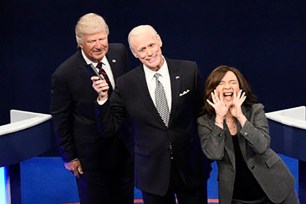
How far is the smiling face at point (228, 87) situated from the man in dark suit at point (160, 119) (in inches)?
6.6

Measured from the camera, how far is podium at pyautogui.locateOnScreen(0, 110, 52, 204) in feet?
12.4

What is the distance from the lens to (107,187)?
3951mm

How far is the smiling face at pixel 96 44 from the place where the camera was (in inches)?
139

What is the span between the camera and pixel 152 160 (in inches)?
128

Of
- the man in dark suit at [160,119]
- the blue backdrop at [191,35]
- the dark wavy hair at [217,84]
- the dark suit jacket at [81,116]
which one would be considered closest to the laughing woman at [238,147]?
the dark wavy hair at [217,84]

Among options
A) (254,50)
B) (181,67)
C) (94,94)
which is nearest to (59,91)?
(94,94)

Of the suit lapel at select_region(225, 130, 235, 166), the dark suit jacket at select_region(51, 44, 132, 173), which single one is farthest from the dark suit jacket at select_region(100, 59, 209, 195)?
the dark suit jacket at select_region(51, 44, 132, 173)

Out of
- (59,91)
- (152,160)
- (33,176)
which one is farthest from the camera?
(33,176)

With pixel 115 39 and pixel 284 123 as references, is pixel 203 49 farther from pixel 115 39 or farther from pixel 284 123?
pixel 284 123

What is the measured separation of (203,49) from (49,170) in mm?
1813

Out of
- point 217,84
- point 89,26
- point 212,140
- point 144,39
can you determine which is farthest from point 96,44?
point 212,140

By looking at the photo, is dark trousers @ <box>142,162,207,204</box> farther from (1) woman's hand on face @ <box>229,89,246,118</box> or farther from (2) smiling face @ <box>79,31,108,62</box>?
(2) smiling face @ <box>79,31,108,62</box>

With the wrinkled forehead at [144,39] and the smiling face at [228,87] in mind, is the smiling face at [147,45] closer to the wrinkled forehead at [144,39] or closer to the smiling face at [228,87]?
the wrinkled forehead at [144,39]

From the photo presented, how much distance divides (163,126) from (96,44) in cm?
65
